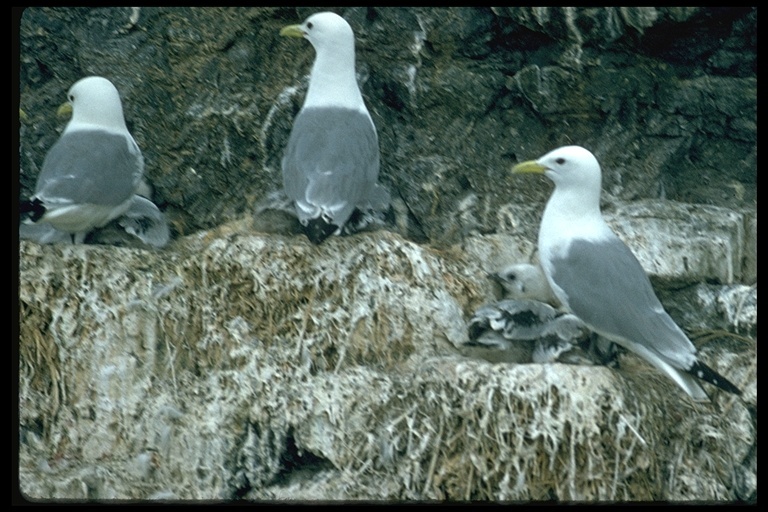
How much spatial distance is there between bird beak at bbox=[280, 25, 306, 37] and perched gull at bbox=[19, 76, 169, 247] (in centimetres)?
72

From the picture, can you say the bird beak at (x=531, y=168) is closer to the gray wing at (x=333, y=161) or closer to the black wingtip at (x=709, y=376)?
the gray wing at (x=333, y=161)

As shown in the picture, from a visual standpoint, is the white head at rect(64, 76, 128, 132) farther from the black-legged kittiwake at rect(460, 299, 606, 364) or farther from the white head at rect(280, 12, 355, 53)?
the black-legged kittiwake at rect(460, 299, 606, 364)

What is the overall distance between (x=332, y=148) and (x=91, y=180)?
0.91m

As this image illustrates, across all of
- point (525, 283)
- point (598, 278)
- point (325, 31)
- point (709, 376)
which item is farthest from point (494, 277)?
point (325, 31)

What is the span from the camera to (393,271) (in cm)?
500

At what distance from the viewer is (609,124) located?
18.7 feet

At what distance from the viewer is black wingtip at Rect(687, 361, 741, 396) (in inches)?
180

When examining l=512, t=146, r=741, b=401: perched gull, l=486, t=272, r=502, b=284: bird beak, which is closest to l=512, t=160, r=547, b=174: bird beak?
l=512, t=146, r=741, b=401: perched gull

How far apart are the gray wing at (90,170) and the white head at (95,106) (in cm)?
6

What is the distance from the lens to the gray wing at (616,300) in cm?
468

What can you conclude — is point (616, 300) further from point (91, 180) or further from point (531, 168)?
point (91, 180)

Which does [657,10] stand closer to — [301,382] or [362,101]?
[362,101]

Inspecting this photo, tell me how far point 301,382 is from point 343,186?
2.49 feet

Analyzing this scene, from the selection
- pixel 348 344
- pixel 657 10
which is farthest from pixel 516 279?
pixel 657 10
